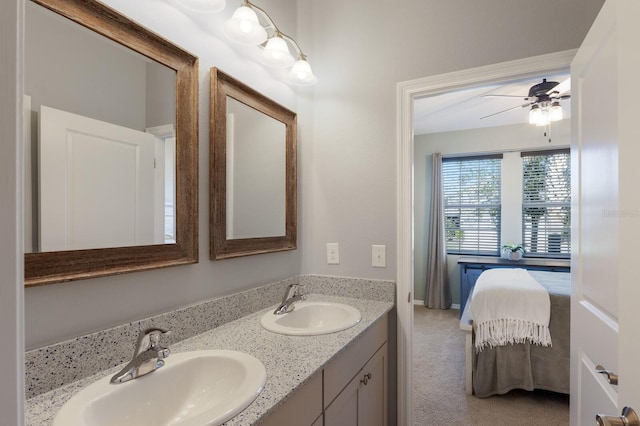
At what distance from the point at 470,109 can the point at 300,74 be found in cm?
287

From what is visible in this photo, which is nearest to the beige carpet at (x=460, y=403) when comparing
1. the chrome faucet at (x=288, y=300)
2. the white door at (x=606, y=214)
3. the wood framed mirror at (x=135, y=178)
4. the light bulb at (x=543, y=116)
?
the white door at (x=606, y=214)

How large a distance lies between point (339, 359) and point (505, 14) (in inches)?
66.8

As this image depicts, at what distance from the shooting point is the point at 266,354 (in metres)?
1.11

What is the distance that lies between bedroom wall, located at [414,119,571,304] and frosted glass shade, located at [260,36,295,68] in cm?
374

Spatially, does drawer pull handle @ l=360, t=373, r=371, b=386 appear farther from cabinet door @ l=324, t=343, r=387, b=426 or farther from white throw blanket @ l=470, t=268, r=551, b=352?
white throw blanket @ l=470, t=268, r=551, b=352

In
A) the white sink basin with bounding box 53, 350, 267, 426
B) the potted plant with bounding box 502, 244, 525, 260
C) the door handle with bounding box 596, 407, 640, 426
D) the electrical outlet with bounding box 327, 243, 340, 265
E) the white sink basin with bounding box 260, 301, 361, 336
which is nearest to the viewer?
the door handle with bounding box 596, 407, 640, 426

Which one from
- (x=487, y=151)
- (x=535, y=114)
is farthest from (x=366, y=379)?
(x=487, y=151)

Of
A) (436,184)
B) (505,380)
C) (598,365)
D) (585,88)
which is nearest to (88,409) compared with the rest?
(598,365)

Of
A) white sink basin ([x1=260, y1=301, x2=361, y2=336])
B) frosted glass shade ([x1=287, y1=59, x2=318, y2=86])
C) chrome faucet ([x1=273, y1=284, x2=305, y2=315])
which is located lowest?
white sink basin ([x1=260, y1=301, x2=361, y2=336])

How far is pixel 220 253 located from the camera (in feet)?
4.65

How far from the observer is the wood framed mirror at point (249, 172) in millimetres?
1406

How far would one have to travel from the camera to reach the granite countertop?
785mm

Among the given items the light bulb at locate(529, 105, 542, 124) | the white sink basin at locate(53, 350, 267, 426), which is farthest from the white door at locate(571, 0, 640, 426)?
the light bulb at locate(529, 105, 542, 124)

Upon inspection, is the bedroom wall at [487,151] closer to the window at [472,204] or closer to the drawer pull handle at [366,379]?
the window at [472,204]
